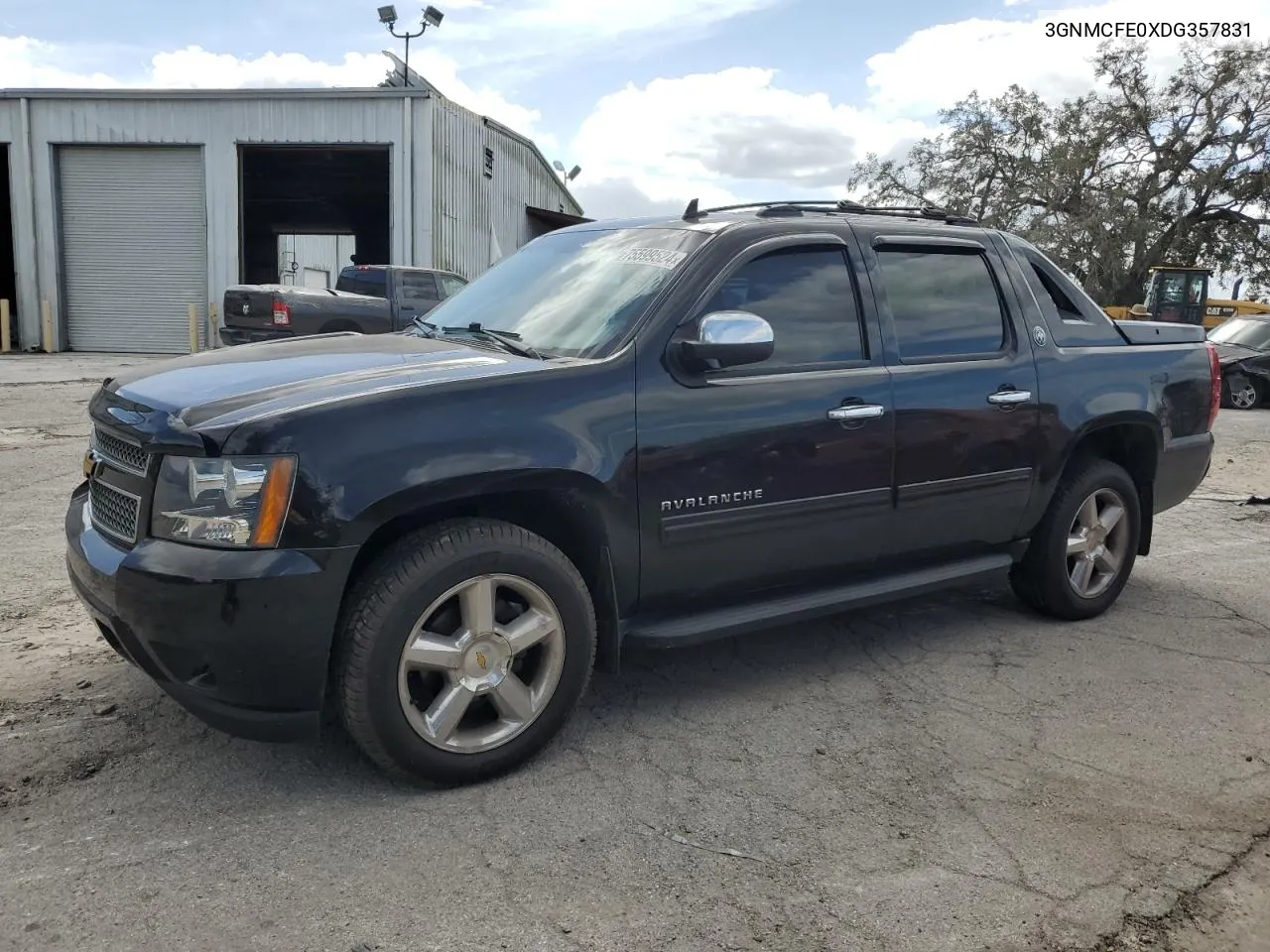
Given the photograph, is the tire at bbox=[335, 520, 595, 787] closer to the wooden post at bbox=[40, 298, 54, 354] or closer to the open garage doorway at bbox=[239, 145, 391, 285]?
the open garage doorway at bbox=[239, 145, 391, 285]

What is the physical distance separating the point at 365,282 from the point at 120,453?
1225 cm

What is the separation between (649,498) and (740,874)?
119 centimetres

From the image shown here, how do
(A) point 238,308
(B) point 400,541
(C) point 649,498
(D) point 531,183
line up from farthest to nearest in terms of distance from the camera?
(D) point 531,183 → (A) point 238,308 → (C) point 649,498 → (B) point 400,541

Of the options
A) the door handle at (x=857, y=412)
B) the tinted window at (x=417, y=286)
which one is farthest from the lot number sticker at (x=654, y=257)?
the tinted window at (x=417, y=286)

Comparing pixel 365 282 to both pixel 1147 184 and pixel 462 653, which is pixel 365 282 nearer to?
pixel 462 653

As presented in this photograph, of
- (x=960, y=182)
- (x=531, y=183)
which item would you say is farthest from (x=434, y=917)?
(x=960, y=182)

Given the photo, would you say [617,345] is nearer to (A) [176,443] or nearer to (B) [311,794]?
(A) [176,443]

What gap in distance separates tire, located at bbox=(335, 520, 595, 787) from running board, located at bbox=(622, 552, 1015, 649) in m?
0.27

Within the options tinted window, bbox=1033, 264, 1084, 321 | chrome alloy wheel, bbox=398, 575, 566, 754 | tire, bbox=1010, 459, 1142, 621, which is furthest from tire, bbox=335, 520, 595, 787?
tinted window, bbox=1033, 264, 1084, 321

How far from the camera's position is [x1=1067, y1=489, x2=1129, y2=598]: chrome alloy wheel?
15.7 feet

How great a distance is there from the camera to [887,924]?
8.21 feet

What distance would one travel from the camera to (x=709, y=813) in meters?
3.01

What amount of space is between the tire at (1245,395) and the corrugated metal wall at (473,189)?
13792 mm

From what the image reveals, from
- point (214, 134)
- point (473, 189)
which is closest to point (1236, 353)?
point (473, 189)
